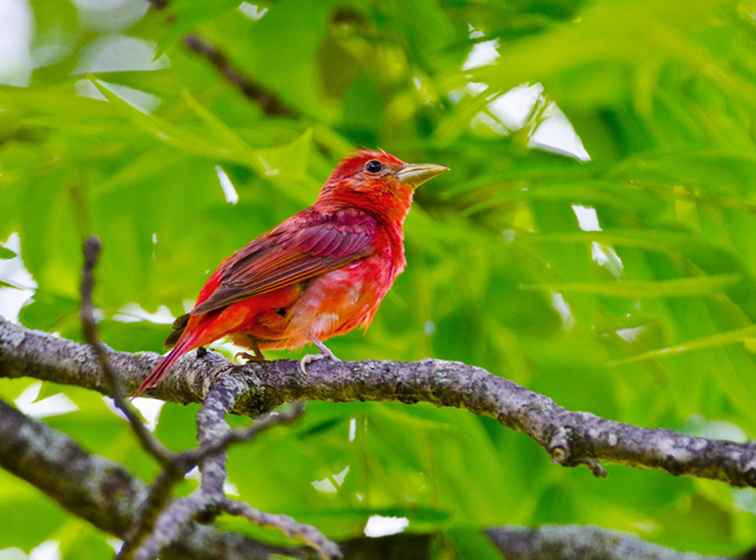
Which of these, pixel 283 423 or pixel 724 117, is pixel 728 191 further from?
pixel 283 423

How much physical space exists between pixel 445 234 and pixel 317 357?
0.98 meters

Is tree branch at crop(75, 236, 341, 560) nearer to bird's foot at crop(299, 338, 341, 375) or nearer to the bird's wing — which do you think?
bird's foot at crop(299, 338, 341, 375)

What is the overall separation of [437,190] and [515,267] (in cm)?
74

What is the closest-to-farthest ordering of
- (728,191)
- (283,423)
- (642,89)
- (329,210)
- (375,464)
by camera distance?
(283,423)
(728,191)
(642,89)
(375,464)
(329,210)

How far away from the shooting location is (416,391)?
11.7 ft

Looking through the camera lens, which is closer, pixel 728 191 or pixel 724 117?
pixel 728 191

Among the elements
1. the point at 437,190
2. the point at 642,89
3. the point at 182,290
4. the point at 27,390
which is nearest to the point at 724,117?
the point at 642,89

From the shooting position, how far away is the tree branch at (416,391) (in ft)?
9.36

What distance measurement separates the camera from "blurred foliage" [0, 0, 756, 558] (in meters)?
4.37

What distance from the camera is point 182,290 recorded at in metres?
6.21

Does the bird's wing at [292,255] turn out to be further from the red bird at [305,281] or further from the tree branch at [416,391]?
the tree branch at [416,391]

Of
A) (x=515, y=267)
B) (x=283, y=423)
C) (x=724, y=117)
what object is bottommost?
(x=515, y=267)

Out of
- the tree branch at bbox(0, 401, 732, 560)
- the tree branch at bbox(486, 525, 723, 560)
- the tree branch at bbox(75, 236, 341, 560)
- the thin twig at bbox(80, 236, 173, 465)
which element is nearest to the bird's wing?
the tree branch at bbox(0, 401, 732, 560)

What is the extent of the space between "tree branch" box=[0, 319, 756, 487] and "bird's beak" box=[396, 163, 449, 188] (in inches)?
64.3
